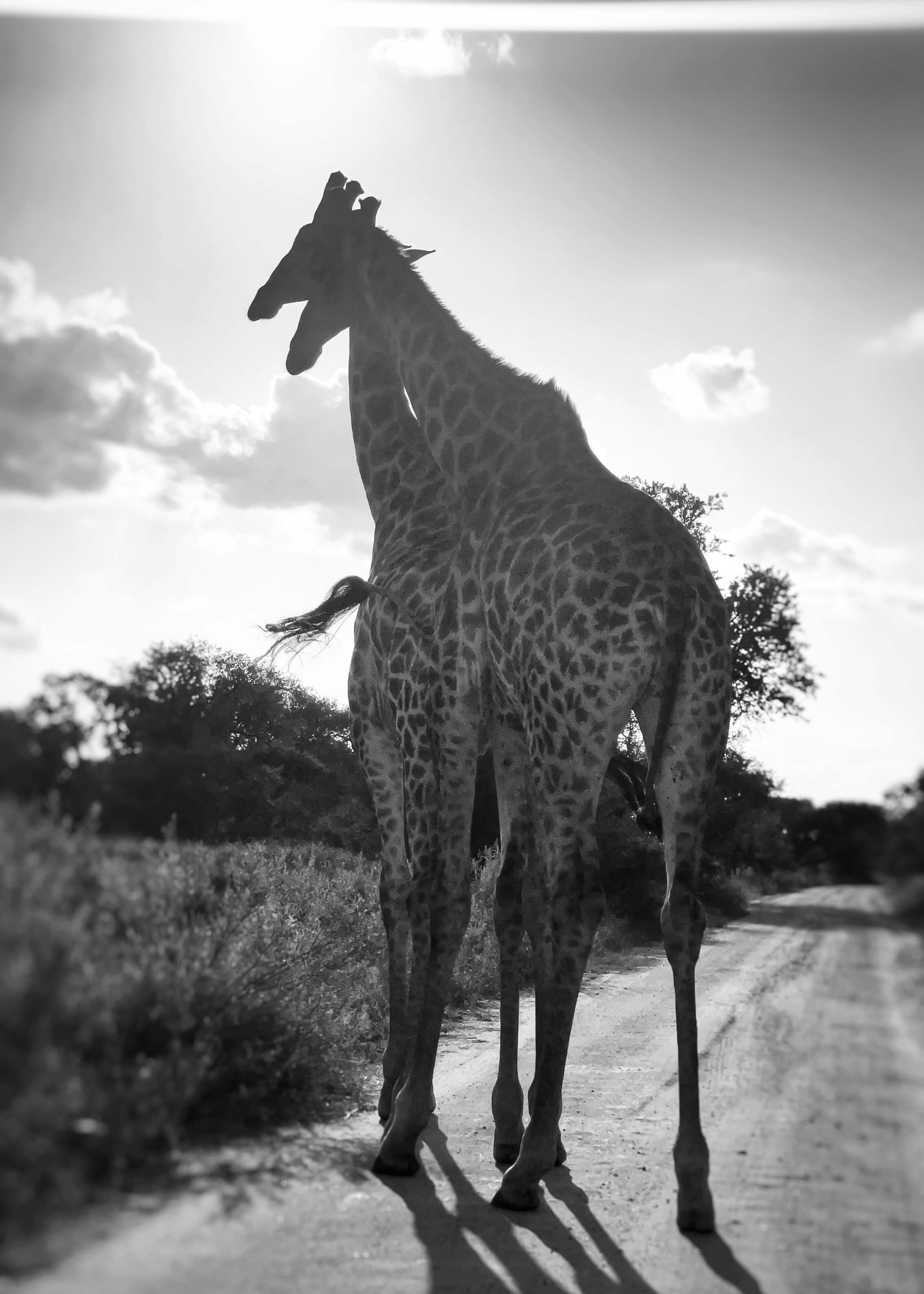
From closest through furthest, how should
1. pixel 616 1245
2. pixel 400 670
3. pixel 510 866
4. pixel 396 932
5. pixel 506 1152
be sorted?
pixel 616 1245
pixel 506 1152
pixel 400 670
pixel 510 866
pixel 396 932

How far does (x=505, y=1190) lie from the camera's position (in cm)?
390

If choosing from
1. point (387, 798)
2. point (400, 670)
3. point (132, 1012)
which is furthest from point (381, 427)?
point (132, 1012)

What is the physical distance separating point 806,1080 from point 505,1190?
1666 millimetres

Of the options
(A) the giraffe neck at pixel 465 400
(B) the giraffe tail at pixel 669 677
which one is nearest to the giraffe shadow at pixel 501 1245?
(B) the giraffe tail at pixel 669 677

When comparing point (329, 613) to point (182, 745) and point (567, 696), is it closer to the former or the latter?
point (567, 696)

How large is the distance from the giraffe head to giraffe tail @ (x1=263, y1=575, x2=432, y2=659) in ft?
5.21

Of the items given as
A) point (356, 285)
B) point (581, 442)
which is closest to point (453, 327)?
point (356, 285)

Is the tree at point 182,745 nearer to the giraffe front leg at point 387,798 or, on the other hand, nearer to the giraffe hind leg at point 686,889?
the giraffe front leg at point 387,798

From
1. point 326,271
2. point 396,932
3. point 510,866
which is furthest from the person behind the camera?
point 326,271

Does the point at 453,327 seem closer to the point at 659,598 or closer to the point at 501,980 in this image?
the point at 659,598

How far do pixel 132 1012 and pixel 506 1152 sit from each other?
9.59ft

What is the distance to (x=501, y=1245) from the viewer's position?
348 centimetres

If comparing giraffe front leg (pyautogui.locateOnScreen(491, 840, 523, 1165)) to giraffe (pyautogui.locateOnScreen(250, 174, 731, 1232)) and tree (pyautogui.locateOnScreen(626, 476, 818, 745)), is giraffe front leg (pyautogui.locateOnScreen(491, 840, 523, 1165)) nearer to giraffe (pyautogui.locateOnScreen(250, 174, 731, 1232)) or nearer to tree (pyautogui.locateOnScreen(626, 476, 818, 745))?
giraffe (pyautogui.locateOnScreen(250, 174, 731, 1232))

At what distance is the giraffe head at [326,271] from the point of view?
6.18 metres
